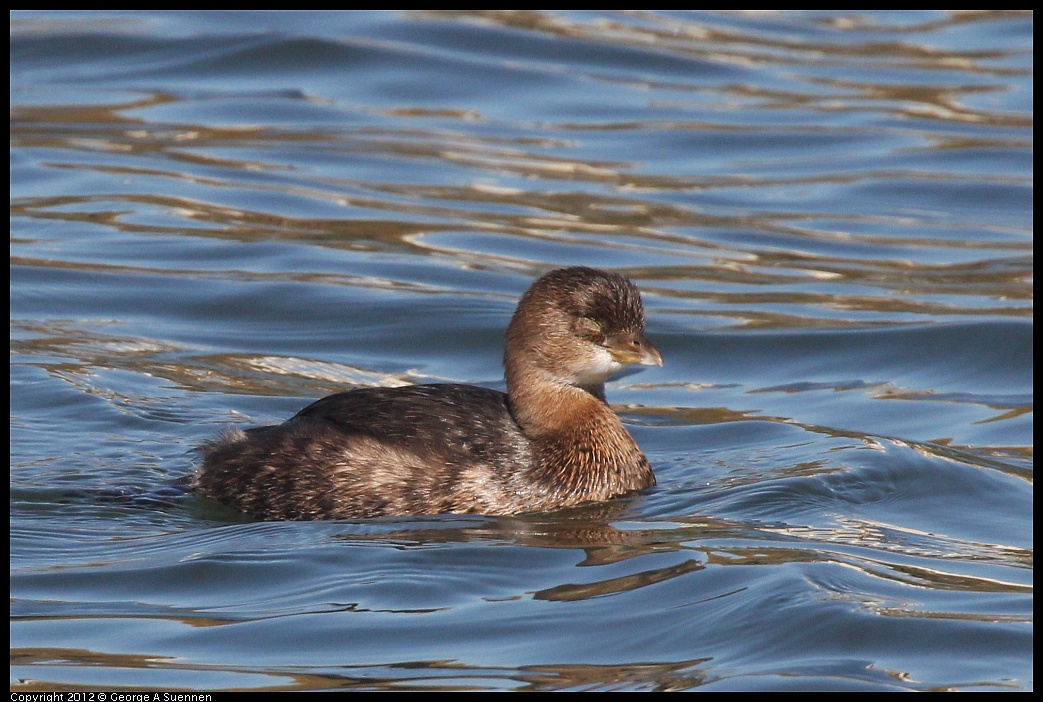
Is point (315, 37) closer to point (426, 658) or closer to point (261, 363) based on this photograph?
point (261, 363)

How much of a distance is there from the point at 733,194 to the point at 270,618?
8.84 meters

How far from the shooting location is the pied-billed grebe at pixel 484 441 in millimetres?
7520

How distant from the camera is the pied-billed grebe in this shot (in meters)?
7.52

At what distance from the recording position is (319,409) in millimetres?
7906

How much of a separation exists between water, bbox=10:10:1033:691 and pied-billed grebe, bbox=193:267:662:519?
0.16 meters

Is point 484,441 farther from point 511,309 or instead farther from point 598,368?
point 511,309

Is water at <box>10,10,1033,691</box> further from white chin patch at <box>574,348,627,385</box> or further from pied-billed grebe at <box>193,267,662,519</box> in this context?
white chin patch at <box>574,348,627,385</box>

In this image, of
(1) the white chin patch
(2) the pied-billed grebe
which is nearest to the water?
(2) the pied-billed grebe

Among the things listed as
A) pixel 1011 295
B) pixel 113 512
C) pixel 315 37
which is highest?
pixel 315 37

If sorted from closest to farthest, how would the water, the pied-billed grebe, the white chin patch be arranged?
the water < the pied-billed grebe < the white chin patch

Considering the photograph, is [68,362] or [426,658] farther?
[68,362]

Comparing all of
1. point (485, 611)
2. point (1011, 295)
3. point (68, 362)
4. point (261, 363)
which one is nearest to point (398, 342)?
point (261, 363)

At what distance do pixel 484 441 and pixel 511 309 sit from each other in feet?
12.4

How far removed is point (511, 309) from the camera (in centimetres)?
1143
